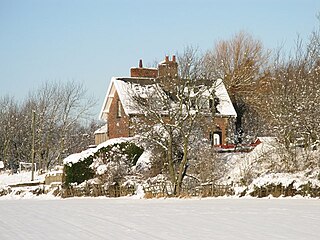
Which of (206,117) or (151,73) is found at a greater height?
(151,73)

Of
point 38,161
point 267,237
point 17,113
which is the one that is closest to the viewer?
point 267,237

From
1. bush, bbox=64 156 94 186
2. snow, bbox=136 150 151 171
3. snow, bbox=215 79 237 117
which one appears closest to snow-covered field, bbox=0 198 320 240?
snow, bbox=136 150 151 171

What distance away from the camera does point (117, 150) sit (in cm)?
2767

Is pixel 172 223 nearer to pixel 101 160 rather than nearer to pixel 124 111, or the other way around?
pixel 101 160

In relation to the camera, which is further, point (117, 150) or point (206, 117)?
point (206, 117)

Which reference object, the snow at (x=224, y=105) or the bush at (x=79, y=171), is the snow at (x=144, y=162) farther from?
the snow at (x=224, y=105)

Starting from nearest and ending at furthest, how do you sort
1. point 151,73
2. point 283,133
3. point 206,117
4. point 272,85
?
point 283,133 < point 272,85 < point 206,117 < point 151,73

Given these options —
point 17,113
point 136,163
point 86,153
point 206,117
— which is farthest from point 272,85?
point 17,113

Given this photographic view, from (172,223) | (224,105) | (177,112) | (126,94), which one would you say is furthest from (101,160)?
(224,105)

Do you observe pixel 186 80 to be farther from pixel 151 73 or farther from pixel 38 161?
pixel 38 161

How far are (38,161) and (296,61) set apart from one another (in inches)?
1229

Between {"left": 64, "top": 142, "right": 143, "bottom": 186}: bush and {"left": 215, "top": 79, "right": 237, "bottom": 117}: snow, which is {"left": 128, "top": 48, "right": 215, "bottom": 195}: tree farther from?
{"left": 215, "top": 79, "right": 237, "bottom": 117}: snow

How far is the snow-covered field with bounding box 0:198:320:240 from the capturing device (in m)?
10.9

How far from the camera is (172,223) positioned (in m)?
13.0
